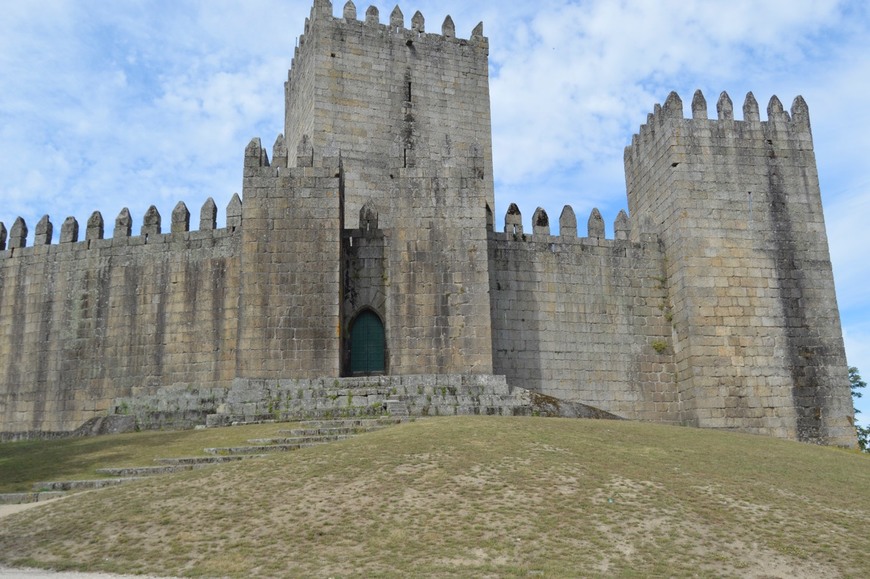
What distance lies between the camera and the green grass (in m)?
16.1

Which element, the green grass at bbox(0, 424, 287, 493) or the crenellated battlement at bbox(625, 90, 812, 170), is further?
the crenellated battlement at bbox(625, 90, 812, 170)

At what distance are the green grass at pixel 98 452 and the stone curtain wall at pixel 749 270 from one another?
489 inches

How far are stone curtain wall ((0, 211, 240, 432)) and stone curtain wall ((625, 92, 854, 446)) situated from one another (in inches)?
484

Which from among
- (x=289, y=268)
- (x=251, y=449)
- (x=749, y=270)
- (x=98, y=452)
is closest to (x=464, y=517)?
(x=251, y=449)

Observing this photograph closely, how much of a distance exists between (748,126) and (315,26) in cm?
1389

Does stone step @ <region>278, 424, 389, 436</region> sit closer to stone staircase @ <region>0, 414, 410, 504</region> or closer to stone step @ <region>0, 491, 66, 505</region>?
stone staircase @ <region>0, 414, 410, 504</region>

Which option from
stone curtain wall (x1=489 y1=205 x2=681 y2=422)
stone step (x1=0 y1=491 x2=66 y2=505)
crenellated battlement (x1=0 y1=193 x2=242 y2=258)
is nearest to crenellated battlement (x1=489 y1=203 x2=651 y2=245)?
stone curtain wall (x1=489 y1=205 x2=681 y2=422)

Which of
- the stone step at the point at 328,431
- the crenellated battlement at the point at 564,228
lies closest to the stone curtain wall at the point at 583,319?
the crenellated battlement at the point at 564,228

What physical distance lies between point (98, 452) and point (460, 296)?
30.4ft

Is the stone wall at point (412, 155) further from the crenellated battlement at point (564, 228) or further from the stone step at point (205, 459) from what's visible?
the stone step at point (205, 459)

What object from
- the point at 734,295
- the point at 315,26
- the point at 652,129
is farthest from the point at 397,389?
the point at 315,26

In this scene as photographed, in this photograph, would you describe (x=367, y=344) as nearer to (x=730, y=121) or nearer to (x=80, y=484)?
(x=80, y=484)

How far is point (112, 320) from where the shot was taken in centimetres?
2497

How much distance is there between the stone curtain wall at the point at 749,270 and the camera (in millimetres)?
24344
